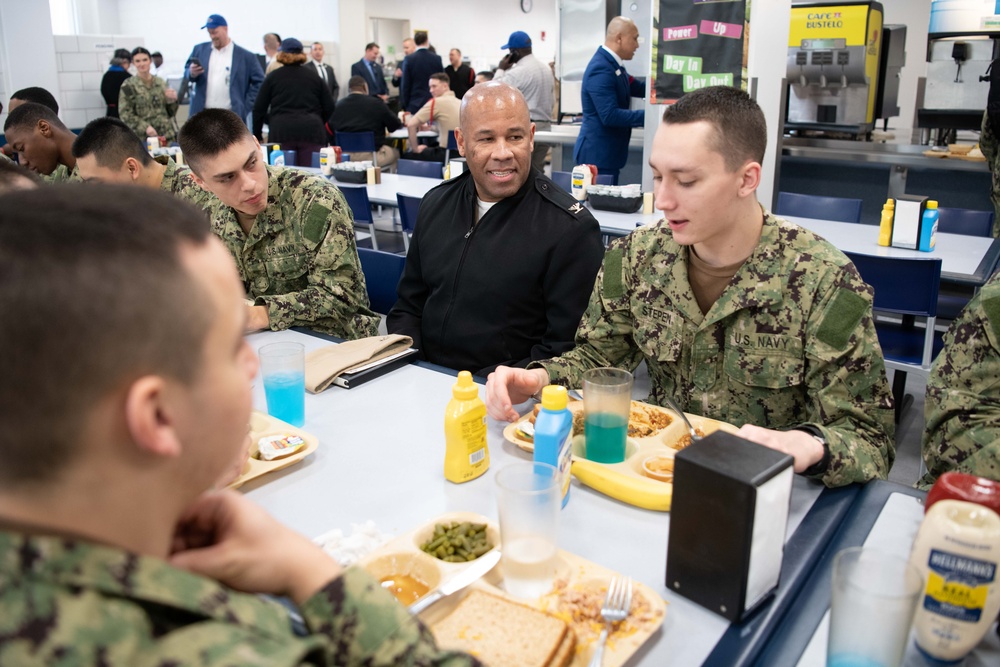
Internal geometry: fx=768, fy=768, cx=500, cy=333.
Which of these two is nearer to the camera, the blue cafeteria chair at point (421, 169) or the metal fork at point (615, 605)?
the metal fork at point (615, 605)

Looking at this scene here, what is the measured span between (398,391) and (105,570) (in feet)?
4.17

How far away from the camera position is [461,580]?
1106 mm

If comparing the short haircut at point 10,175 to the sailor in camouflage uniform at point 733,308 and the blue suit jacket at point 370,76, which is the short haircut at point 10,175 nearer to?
the sailor in camouflage uniform at point 733,308

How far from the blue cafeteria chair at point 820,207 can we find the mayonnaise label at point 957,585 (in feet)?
11.4

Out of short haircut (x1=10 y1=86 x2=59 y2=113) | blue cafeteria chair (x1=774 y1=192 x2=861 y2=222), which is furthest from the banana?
short haircut (x1=10 y1=86 x2=59 y2=113)

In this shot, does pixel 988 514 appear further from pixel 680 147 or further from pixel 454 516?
pixel 680 147

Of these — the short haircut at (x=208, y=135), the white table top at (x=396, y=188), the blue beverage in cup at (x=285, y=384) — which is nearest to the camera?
the blue beverage in cup at (x=285, y=384)

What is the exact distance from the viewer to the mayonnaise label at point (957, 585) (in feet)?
2.96

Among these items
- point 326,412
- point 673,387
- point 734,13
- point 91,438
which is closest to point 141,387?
point 91,438

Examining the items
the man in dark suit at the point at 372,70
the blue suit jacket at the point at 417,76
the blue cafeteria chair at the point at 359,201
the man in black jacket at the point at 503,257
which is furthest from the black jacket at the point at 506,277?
the man in dark suit at the point at 372,70

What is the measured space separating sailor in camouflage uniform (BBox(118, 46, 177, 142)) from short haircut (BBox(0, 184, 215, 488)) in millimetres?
9076

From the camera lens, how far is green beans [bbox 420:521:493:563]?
46.5 inches

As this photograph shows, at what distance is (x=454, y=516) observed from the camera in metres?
1.26

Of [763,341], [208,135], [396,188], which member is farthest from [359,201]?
[763,341]
